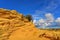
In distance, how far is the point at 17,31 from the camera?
12.2 metres

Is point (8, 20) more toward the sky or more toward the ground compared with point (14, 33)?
more toward the sky

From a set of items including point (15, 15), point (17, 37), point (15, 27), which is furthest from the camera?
point (15, 15)

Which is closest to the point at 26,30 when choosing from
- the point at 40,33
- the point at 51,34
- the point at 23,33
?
the point at 23,33

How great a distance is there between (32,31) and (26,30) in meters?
0.49

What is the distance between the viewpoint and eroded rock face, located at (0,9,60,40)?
38.2 ft

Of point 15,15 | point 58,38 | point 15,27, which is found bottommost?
point 58,38

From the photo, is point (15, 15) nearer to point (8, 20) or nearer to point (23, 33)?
point (8, 20)

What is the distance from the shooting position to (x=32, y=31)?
493 inches

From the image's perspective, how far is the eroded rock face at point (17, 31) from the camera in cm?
1164

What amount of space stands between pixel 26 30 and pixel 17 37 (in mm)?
1106

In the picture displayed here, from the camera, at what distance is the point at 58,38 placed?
12062 mm

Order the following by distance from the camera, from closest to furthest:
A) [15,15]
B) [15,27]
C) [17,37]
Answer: [17,37] → [15,27] → [15,15]

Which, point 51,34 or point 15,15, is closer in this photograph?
point 51,34

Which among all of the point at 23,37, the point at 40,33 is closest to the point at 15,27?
the point at 23,37
